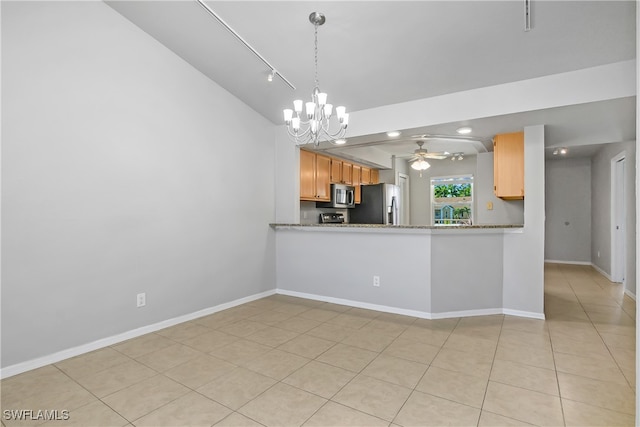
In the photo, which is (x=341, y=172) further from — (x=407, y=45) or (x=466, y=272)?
(x=407, y=45)

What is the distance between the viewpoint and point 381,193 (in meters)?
6.47

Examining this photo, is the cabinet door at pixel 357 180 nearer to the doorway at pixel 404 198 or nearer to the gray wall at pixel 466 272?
the doorway at pixel 404 198

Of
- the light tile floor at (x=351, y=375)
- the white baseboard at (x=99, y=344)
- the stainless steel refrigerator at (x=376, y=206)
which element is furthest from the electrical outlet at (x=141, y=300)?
the stainless steel refrigerator at (x=376, y=206)

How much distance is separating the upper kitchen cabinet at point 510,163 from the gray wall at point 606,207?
1904mm

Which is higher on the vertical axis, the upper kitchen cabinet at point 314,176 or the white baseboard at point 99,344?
the upper kitchen cabinet at point 314,176

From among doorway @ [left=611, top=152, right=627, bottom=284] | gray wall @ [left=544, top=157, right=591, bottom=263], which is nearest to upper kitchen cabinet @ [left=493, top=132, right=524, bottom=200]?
doorway @ [left=611, top=152, right=627, bottom=284]

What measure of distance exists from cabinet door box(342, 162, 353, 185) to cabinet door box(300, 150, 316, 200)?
95cm

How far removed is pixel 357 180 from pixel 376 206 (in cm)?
65

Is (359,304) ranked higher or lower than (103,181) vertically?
lower

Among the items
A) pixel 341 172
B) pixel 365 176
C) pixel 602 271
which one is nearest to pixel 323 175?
pixel 341 172

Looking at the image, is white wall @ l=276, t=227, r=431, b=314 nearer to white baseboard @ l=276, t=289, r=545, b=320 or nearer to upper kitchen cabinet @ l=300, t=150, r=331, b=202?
white baseboard @ l=276, t=289, r=545, b=320

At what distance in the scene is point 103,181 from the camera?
289cm

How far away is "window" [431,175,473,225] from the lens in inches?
299

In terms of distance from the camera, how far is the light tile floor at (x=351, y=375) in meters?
1.91
